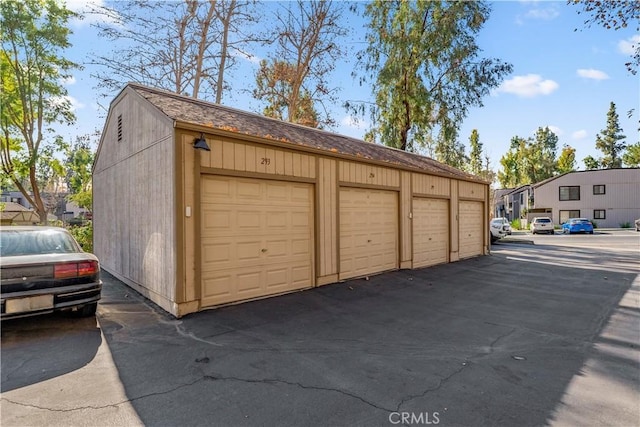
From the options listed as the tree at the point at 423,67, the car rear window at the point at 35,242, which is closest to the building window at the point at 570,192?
the tree at the point at 423,67

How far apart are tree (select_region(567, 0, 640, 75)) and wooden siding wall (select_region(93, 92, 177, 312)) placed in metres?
11.4

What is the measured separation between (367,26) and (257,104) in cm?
770

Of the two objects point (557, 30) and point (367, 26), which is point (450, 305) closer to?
point (557, 30)

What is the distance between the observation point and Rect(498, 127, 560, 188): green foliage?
52094 millimetres

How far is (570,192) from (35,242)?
44.0 meters

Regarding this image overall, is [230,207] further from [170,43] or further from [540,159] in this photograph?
[540,159]

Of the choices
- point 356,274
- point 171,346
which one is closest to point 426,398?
point 171,346

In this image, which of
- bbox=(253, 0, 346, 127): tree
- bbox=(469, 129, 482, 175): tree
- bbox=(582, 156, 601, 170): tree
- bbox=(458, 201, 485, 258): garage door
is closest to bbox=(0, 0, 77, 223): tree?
bbox=(253, 0, 346, 127): tree

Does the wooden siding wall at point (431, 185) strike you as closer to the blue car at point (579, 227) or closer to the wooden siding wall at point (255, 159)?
the wooden siding wall at point (255, 159)

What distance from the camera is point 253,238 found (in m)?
6.16

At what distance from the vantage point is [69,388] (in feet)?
10.0

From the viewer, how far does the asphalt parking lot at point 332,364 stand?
267 centimetres

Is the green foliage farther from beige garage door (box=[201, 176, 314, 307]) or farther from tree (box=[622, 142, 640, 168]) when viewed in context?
beige garage door (box=[201, 176, 314, 307])

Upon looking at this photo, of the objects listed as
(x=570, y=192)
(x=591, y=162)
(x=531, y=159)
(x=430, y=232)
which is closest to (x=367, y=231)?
(x=430, y=232)
